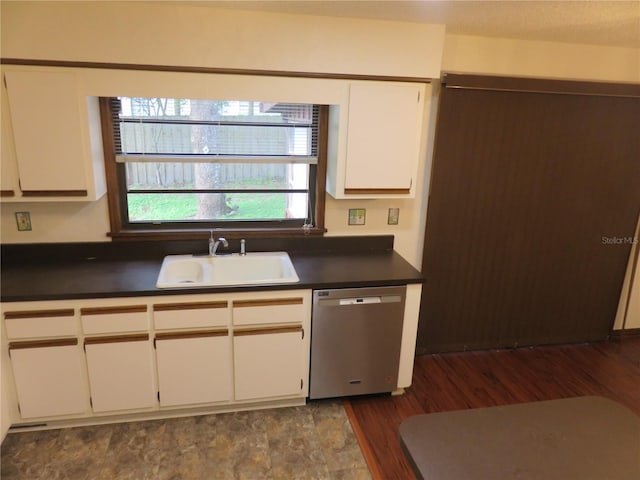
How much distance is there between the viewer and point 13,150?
2.24m

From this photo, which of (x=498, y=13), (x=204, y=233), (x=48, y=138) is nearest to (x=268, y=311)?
(x=204, y=233)

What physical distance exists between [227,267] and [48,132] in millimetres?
1220

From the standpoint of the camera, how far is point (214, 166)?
2811mm

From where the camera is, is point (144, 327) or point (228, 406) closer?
point (144, 327)

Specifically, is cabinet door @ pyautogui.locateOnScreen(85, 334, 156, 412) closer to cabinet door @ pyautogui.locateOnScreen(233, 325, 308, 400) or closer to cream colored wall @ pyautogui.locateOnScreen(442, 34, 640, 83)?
cabinet door @ pyautogui.locateOnScreen(233, 325, 308, 400)

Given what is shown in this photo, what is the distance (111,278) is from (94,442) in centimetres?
89

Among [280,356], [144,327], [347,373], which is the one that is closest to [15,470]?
[144,327]

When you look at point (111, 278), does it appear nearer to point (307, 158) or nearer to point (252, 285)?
point (252, 285)

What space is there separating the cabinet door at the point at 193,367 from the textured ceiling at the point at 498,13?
1.77 m

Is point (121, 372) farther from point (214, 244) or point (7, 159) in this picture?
point (7, 159)

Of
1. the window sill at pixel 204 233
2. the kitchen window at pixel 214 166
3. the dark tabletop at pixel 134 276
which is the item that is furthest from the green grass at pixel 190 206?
the dark tabletop at pixel 134 276

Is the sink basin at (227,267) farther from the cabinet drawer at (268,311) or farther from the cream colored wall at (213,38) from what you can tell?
the cream colored wall at (213,38)

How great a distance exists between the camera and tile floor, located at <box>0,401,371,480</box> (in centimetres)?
217

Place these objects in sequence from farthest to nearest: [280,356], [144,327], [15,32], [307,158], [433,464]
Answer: [307,158], [280,356], [144,327], [15,32], [433,464]
